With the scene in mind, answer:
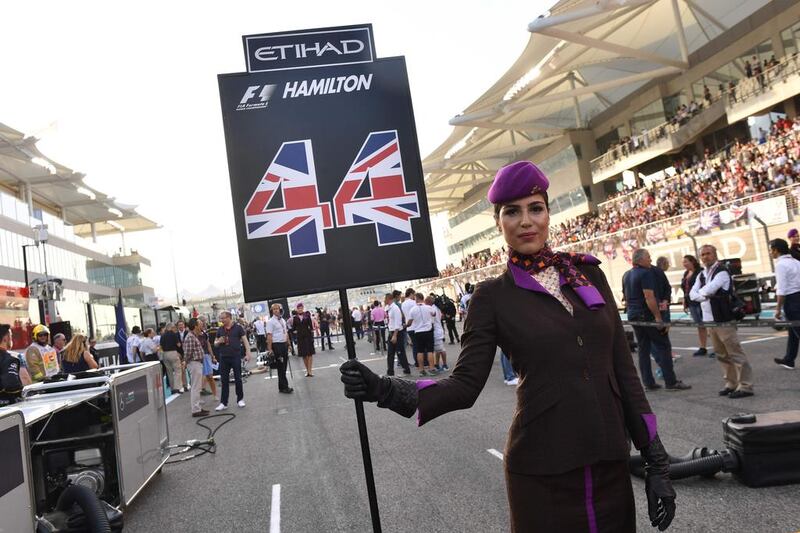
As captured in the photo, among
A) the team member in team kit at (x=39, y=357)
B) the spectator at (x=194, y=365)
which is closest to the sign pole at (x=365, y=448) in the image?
the spectator at (x=194, y=365)

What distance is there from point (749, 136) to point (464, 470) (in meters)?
27.9

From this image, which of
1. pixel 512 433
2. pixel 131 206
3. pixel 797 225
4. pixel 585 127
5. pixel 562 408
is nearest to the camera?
pixel 562 408

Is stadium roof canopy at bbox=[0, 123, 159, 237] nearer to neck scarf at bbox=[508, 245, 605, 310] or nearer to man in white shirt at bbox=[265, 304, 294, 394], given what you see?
man in white shirt at bbox=[265, 304, 294, 394]

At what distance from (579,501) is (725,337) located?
576cm

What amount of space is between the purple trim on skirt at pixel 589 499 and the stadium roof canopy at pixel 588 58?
25.2 meters

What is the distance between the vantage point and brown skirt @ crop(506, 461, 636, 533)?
71.9 inches

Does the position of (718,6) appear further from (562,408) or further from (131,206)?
(131,206)

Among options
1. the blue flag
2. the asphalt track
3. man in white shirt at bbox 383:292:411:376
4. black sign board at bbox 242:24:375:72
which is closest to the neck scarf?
black sign board at bbox 242:24:375:72

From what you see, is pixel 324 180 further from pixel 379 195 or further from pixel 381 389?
pixel 381 389

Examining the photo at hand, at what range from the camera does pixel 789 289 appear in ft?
24.6

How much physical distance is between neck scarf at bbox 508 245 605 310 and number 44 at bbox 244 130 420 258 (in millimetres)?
512

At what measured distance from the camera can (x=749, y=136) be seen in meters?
26.5

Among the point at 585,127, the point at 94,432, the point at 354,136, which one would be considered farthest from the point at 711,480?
the point at 585,127

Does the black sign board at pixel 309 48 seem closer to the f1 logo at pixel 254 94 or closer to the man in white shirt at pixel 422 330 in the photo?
the f1 logo at pixel 254 94
